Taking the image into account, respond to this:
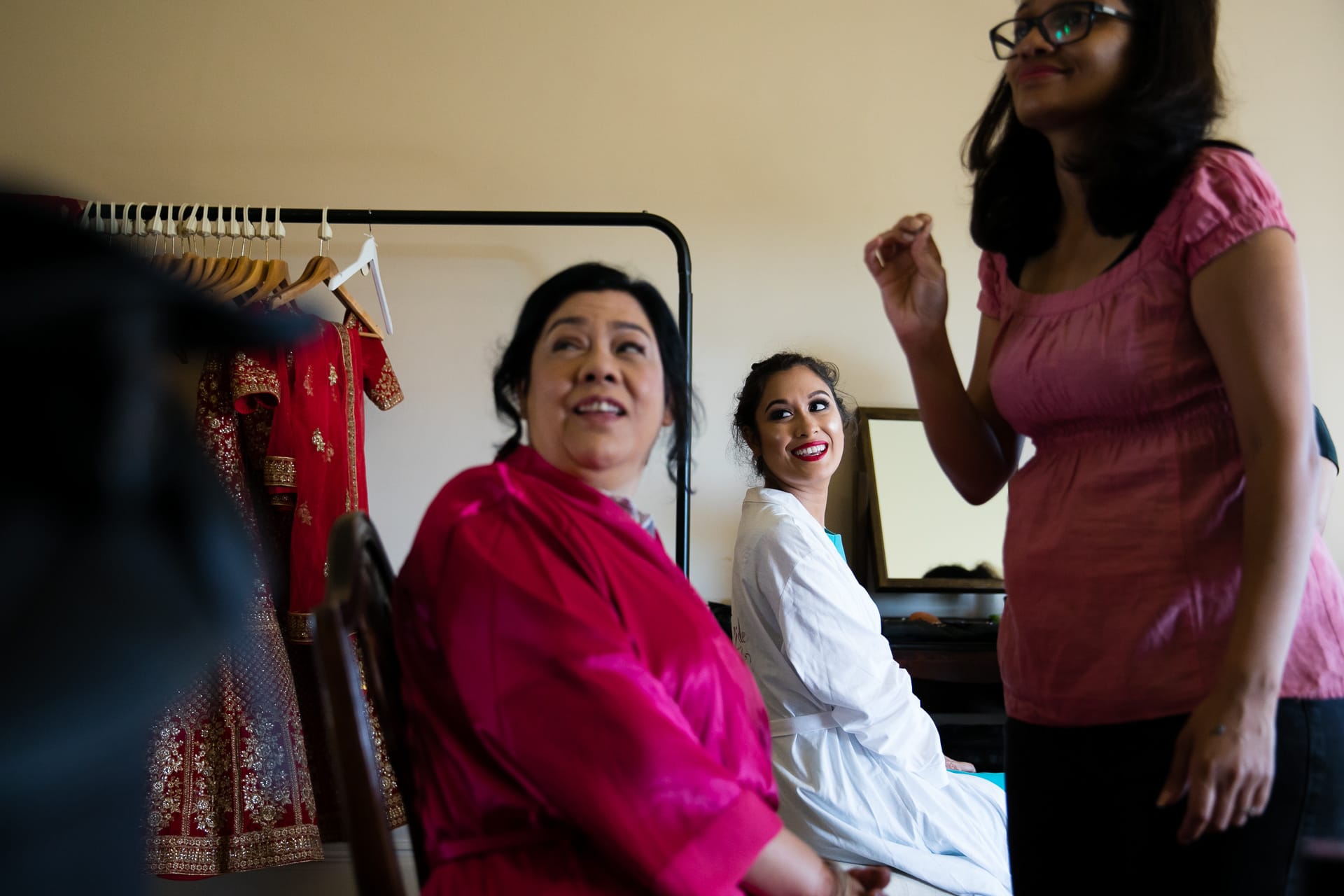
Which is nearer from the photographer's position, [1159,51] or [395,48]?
[1159,51]

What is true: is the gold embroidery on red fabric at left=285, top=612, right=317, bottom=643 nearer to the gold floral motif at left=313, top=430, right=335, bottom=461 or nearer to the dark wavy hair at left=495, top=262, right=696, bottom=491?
the gold floral motif at left=313, top=430, right=335, bottom=461

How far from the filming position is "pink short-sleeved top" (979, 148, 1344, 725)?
84 cm

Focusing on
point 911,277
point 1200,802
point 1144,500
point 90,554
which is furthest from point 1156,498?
point 90,554

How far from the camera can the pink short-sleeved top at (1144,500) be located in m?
0.84

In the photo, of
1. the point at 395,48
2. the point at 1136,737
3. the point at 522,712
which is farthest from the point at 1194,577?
the point at 395,48

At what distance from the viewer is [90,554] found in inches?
23.6

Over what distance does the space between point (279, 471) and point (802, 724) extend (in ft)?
4.48

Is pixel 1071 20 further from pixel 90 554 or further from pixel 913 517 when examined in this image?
pixel 913 517

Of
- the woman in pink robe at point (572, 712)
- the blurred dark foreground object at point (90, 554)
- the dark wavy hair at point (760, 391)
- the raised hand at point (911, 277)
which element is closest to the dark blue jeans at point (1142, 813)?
the woman in pink robe at point (572, 712)

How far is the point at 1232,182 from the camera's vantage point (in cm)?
85

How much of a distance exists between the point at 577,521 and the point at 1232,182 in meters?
0.66

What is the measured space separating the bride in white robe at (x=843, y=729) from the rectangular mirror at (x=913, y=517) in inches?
44.8

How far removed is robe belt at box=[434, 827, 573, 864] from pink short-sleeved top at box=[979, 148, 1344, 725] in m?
0.46

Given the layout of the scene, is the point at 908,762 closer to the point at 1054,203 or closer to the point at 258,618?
the point at 1054,203
